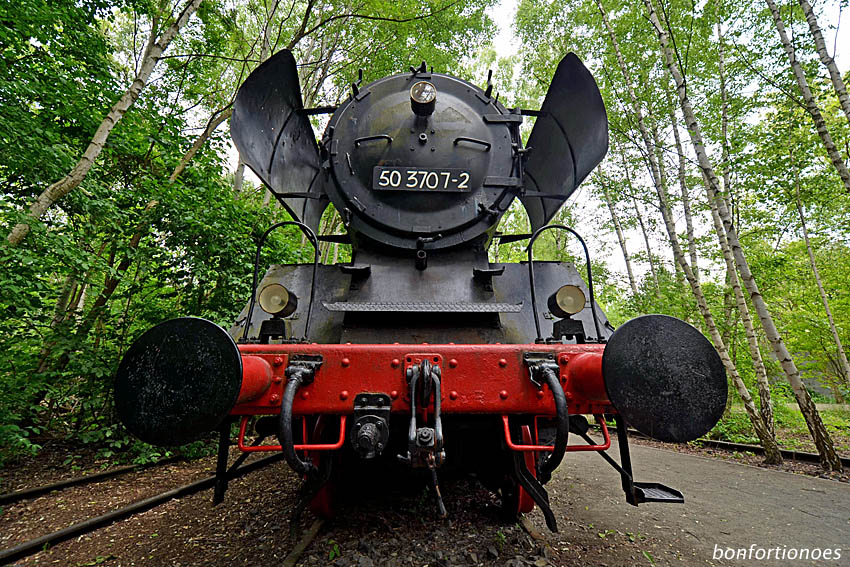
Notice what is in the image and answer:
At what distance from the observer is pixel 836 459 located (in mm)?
4406

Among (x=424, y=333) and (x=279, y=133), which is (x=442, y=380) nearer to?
(x=424, y=333)

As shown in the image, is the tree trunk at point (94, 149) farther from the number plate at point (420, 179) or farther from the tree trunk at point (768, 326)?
the tree trunk at point (768, 326)

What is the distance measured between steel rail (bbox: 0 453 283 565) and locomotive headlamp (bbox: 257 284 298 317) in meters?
0.72

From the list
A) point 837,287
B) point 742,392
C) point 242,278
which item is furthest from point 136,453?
point 837,287

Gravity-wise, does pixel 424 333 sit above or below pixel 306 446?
above

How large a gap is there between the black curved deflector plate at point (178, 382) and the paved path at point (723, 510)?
8.24 feet

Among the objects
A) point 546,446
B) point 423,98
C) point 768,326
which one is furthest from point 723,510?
point 423,98

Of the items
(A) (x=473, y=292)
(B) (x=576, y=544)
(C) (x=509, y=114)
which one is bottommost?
(B) (x=576, y=544)

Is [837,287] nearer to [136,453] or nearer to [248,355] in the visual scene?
[248,355]

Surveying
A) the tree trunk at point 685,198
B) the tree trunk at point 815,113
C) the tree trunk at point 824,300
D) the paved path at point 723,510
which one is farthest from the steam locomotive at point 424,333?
the tree trunk at point 824,300

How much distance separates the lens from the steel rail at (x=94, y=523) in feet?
6.91

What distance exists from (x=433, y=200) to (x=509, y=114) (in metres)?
0.87

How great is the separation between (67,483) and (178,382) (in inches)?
129

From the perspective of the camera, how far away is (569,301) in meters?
1.91
